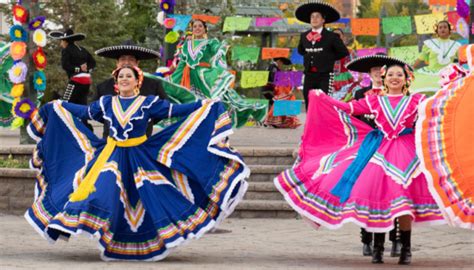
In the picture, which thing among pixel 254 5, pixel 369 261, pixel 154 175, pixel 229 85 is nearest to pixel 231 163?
pixel 154 175

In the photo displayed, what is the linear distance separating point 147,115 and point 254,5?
92.3 ft

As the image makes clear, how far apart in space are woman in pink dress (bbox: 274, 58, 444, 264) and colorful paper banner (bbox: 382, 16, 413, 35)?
761 cm

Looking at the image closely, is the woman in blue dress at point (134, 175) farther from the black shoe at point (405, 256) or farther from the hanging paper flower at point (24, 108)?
the hanging paper flower at point (24, 108)

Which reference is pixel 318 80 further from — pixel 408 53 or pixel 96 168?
pixel 96 168

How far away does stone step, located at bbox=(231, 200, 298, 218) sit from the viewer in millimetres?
14812

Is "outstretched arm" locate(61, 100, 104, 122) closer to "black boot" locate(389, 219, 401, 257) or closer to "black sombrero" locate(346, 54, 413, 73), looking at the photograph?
"black sombrero" locate(346, 54, 413, 73)

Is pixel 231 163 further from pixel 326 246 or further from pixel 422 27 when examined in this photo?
pixel 422 27

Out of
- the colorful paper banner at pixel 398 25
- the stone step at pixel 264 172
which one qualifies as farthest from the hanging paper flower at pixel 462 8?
the stone step at pixel 264 172

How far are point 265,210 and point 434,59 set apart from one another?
4679 millimetres

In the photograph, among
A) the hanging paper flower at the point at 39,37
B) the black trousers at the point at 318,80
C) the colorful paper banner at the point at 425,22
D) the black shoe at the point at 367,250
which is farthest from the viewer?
the colorful paper banner at the point at 425,22

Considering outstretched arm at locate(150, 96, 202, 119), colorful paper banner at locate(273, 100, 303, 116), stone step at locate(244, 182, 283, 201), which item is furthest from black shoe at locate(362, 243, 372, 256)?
colorful paper banner at locate(273, 100, 303, 116)

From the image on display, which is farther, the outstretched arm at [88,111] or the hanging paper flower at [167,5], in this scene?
the hanging paper flower at [167,5]

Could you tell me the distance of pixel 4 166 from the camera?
15.6m

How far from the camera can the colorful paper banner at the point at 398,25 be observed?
19.5 metres
